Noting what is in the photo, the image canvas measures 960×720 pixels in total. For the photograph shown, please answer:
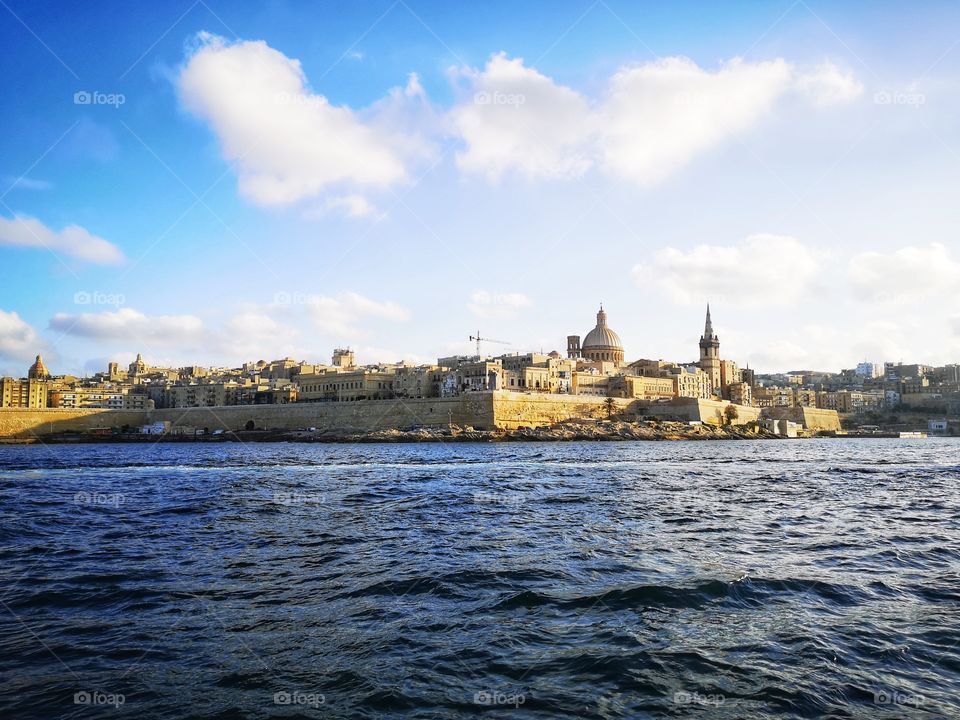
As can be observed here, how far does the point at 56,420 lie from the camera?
235 ft

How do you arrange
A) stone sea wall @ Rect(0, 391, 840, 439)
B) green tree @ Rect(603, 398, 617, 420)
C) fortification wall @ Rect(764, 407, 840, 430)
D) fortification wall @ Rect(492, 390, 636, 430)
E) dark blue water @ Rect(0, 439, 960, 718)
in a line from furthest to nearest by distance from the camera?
1. fortification wall @ Rect(764, 407, 840, 430)
2. green tree @ Rect(603, 398, 617, 420)
3. stone sea wall @ Rect(0, 391, 840, 439)
4. fortification wall @ Rect(492, 390, 636, 430)
5. dark blue water @ Rect(0, 439, 960, 718)

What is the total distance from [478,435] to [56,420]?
1758 inches

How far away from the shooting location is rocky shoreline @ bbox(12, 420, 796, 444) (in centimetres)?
6003

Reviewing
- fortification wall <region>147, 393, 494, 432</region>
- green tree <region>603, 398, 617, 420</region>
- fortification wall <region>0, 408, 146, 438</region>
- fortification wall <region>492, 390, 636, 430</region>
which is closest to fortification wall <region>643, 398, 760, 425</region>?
fortification wall <region>492, 390, 636, 430</region>

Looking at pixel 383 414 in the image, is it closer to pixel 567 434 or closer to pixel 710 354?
pixel 567 434

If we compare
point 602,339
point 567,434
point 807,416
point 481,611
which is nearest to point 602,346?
point 602,339

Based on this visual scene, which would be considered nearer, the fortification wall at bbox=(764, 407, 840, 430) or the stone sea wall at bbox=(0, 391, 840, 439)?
the stone sea wall at bbox=(0, 391, 840, 439)

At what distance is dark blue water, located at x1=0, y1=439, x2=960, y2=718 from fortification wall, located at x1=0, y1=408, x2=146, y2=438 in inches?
2481

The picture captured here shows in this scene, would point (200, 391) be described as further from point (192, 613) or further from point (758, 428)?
point (192, 613)

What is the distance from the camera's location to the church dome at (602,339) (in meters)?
108

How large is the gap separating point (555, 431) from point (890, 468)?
3608cm

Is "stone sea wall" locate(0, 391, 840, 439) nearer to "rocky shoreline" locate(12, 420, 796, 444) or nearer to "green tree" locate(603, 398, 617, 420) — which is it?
"green tree" locate(603, 398, 617, 420)

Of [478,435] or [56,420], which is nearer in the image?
[478,435]

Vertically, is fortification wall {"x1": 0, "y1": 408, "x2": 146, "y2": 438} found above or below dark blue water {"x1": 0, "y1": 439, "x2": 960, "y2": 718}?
above
